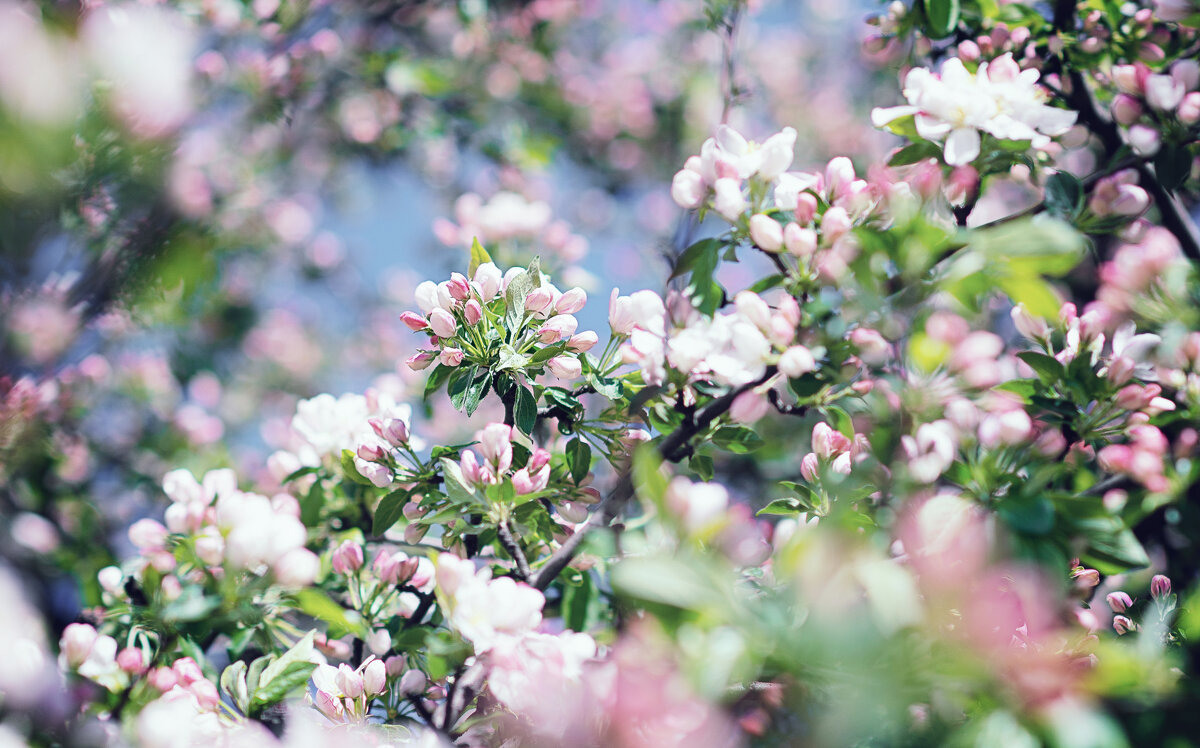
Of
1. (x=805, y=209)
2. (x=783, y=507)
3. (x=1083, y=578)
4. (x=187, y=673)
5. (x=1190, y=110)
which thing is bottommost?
(x=1083, y=578)

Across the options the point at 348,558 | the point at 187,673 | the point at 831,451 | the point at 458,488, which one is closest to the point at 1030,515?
the point at 831,451

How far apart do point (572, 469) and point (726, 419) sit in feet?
0.61

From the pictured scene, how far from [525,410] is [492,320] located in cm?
11

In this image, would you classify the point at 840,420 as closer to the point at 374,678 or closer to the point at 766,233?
the point at 766,233

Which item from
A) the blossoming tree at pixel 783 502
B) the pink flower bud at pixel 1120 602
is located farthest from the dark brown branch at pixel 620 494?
the pink flower bud at pixel 1120 602

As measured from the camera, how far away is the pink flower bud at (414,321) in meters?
0.86

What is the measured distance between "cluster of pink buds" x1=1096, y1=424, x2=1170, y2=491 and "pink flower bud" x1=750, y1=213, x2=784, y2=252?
382 millimetres

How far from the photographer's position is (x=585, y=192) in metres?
4.01

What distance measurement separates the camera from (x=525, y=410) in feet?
2.73

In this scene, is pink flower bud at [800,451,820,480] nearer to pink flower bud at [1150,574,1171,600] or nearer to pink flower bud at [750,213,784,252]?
pink flower bud at [750,213,784,252]

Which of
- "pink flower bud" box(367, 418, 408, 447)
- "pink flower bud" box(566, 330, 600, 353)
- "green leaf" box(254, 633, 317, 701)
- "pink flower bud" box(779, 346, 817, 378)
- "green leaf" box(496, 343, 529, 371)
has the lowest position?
"green leaf" box(254, 633, 317, 701)

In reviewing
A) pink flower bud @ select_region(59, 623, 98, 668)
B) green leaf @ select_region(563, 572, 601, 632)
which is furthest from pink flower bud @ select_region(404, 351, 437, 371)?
pink flower bud @ select_region(59, 623, 98, 668)

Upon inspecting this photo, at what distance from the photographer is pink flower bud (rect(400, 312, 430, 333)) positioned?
2.81ft

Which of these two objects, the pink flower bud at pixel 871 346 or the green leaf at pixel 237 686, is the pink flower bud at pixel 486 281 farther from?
the green leaf at pixel 237 686
